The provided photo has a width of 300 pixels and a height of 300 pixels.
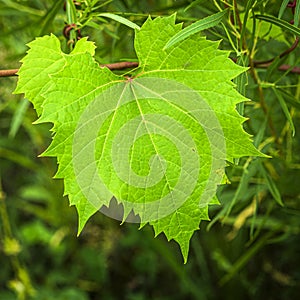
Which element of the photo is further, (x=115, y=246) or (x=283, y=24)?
(x=115, y=246)

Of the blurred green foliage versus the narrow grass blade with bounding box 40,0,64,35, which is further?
the blurred green foliage

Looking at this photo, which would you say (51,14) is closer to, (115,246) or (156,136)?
(156,136)

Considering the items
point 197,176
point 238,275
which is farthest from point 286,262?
point 197,176

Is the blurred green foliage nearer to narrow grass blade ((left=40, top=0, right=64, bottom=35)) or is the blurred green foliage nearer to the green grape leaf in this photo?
narrow grass blade ((left=40, top=0, right=64, bottom=35))

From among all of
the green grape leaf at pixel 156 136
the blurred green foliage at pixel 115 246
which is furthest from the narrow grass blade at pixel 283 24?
the blurred green foliage at pixel 115 246

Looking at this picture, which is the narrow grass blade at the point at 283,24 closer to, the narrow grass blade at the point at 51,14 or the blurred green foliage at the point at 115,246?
the narrow grass blade at the point at 51,14

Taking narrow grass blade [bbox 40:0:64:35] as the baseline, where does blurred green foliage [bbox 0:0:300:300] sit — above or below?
below

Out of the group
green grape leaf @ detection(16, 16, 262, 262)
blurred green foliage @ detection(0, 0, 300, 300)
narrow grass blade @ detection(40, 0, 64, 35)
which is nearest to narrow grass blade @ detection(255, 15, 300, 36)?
green grape leaf @ detection(16, 16, 262, 262)

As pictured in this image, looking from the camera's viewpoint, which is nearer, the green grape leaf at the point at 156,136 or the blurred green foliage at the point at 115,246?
the green grape leaf at the point at 156,136

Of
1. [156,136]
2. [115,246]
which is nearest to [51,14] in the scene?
[156,136]

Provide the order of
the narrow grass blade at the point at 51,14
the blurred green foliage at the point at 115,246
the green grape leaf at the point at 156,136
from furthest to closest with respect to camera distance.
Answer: the blurred green foliage at the point at 115,246 < the narrow grass blade at the point at 51,14 < the green grape leaf at the point at 156,136
